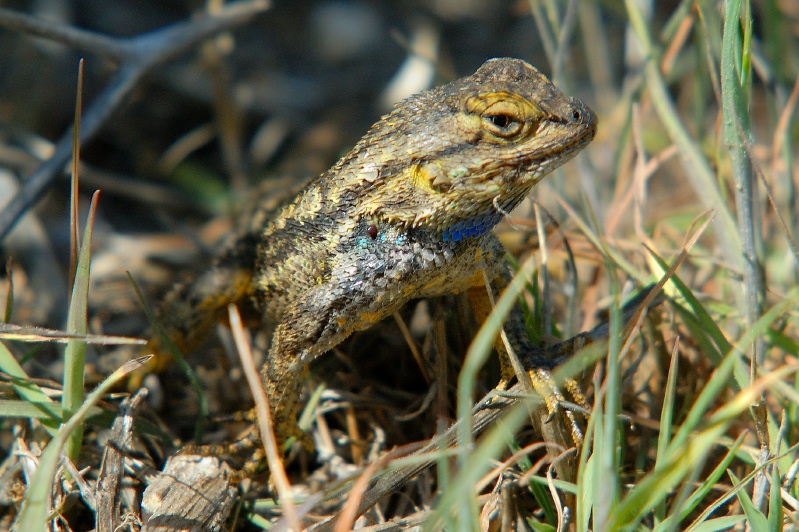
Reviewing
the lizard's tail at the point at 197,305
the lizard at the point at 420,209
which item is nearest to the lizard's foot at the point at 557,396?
the lizard at the point at 420,209

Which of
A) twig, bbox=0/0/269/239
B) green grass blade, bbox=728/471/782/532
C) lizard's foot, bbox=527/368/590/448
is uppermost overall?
twig, bbox=0/0/269/239

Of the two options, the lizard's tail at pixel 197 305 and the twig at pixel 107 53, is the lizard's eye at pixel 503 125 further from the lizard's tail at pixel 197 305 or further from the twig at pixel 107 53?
the twig at pixel 107 53

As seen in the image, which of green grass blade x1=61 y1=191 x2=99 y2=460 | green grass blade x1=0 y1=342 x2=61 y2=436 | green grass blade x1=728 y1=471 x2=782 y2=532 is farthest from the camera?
green grass blade x1=0 y1=342 x2=61 y2=436

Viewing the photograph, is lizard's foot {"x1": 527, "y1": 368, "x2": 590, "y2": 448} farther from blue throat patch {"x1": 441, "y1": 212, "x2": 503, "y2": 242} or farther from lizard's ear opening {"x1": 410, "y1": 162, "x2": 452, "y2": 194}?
lizard's ear opening {"x1": 410, "y1": 162, "x2": 452, "y2": 194}

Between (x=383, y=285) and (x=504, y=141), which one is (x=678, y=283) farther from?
(x=383, y=285)

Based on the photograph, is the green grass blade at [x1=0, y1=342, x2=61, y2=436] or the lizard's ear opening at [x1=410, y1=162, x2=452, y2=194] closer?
the lizard's ear opening at [x1=410, y1=162, x2=452, y2=194]

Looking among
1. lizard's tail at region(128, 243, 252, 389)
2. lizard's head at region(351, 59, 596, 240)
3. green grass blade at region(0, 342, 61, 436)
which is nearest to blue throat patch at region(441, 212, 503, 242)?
lizard's head at region(351, 59, 596, 240)

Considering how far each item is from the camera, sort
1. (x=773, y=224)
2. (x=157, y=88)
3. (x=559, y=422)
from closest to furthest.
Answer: (x=559, y=422) → (x=773, y=224) → (x=157, y=88)

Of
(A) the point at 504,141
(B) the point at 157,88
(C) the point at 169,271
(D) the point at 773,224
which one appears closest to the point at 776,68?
(D) the point at 773,224
